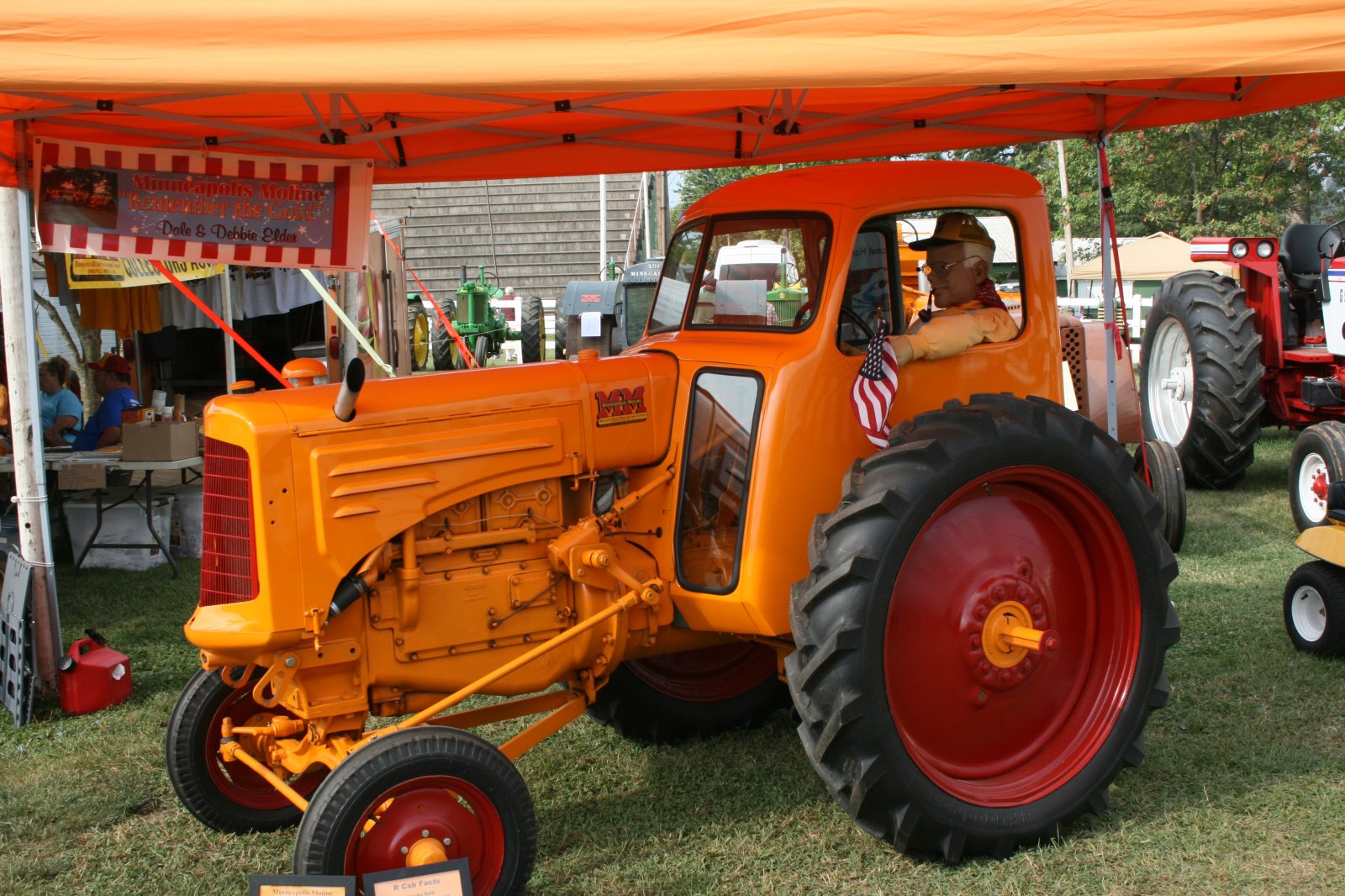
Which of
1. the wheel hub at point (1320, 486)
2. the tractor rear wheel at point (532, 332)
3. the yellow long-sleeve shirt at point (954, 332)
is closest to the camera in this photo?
the yellow long-sleeve shirt at point (954, 332)

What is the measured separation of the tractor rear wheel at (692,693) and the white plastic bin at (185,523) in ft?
15.5

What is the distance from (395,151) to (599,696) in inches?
105

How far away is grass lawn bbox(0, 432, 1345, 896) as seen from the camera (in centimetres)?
356

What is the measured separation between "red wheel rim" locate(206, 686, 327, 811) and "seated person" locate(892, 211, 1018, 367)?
2.56m

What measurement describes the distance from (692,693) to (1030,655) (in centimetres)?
143

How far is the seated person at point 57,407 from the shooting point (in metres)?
9.06

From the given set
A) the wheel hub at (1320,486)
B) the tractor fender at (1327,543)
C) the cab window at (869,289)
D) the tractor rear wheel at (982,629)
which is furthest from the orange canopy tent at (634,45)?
the wheel hub at (1320,486)

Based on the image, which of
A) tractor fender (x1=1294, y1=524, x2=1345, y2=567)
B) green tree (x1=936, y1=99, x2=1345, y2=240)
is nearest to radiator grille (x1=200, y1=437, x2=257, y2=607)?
tractor fender (x1=1294, y1=524, x2=1345, y2=567)

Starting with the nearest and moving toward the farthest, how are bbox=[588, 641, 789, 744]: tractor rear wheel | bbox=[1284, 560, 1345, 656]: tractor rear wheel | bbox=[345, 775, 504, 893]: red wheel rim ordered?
bbox=[345, 775, 504, 893]: red wheel rim → bbox=[588, 641, 789, 744]: tractor rear wheel → bbox=[1284, 560, 1345, 656]: tractor rear wheel

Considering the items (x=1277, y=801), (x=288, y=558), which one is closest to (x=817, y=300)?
(x=288, y=558)

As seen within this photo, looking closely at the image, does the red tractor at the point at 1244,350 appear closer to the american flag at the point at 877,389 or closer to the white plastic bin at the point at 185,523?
the american flag at the point at 877,389

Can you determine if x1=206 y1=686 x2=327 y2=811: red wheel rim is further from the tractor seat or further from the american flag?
the tractor seat

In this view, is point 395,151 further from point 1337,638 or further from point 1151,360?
point 1151,360

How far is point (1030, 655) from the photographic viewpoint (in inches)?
153
